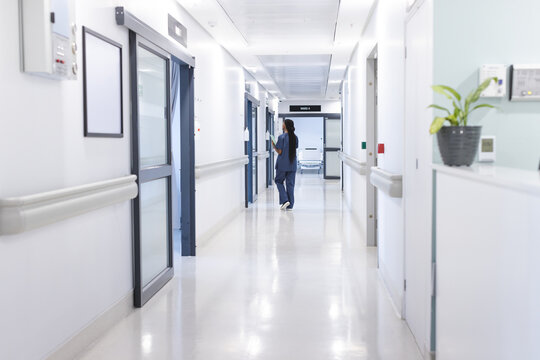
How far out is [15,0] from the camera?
2.79 metres

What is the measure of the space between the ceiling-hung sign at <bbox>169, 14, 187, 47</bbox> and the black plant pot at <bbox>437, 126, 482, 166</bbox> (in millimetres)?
3789

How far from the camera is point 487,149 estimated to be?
3.18 meters

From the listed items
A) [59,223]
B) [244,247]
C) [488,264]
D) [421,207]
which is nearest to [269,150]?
[244,247]

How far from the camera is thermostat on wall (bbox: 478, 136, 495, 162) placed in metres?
3.17

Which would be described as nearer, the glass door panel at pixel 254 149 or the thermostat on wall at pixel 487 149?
the thermostat on wall at pixel 487 149

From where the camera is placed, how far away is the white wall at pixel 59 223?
2.74 m

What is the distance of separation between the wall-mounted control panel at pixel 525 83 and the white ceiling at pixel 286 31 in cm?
Answer: 337

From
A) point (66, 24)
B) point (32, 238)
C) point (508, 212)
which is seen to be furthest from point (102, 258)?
point (508, 212)

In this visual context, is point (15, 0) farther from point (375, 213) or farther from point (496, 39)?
point (375, 213)

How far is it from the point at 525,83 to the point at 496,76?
0.18 meters

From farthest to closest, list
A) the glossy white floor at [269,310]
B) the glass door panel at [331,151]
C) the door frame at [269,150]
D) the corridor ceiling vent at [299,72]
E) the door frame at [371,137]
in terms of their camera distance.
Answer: the glass door panel at [331,151], the door frame at [269,150], the corridor ceiling vent at [299,72], the door frame at [371,137], the glossy white floor at [269,310]

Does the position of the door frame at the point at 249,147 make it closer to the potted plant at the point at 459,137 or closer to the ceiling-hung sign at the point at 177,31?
the ceiling-hung sign at the point at 177,31

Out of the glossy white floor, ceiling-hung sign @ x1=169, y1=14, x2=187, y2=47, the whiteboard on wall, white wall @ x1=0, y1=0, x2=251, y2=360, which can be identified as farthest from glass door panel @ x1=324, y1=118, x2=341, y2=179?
the whiteboard on wall

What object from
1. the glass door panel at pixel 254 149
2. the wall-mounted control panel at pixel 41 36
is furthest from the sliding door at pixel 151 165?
the glass door panel at pixel 254 149
